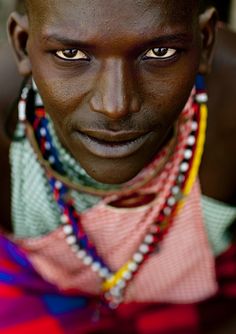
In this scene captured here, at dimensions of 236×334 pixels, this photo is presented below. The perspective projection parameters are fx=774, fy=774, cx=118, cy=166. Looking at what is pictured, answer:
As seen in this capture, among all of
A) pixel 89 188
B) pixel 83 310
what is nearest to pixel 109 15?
pixel 89 188

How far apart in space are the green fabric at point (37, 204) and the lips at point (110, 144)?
0.27 m

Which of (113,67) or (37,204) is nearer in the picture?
(113,67)

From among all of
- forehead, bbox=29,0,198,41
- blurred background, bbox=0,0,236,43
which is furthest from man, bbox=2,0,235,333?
blurred background, bbox=0,0,236,43

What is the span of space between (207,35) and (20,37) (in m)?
0.33

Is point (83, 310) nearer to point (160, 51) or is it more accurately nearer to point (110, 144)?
point (110, 144)

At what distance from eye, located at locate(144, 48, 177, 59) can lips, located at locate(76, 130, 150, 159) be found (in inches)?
4.7

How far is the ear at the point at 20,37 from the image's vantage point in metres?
1.30

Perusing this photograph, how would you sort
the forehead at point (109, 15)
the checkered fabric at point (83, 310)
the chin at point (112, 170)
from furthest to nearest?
the checkered fabric at point (83, 310), the chin at point (112, 170), the forehead at point (109, 15)

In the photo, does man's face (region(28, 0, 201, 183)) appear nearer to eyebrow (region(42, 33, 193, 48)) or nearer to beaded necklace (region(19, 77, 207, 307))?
eyebrow (region(42, 33, 193, 48))

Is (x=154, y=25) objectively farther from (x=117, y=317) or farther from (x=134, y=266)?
(x=117, y=317)

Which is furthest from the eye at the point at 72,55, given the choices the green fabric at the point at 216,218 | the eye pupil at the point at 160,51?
the green fabric at the point at 216,218

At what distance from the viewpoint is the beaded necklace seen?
1.48 metres

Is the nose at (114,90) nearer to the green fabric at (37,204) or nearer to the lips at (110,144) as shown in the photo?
the lips at (110,144)

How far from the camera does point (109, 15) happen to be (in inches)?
43.2
